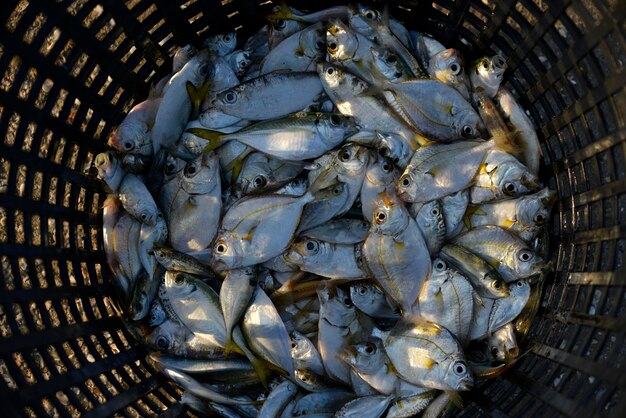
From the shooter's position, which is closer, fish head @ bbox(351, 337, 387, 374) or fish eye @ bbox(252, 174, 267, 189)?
fish head @ bbox(351, 337, 387, 374)

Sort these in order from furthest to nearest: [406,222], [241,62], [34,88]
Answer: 1. [241,62]
2. [406,222]
3. [34,88]

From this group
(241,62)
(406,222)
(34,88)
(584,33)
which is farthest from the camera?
(241,62)

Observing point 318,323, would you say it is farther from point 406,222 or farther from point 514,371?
point 514,371

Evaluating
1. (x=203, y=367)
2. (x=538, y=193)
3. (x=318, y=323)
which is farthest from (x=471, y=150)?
(x=203, y=367)

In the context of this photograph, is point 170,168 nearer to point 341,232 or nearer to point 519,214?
point 341,232

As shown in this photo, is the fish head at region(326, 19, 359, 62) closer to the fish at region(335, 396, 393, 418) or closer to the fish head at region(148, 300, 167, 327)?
the fish head at region(148, 300, 167, 327)

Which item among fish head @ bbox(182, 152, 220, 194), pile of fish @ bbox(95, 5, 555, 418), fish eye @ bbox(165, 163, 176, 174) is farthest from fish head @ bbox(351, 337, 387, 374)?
fish eye @ bbox(165, 163, 176, 174)
